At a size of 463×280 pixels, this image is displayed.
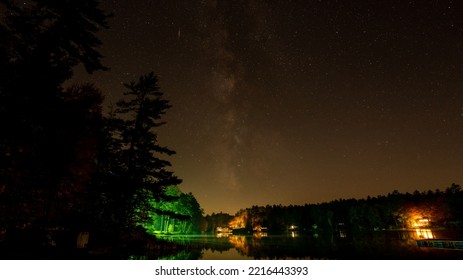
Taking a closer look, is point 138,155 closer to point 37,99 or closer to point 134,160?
point 134,160

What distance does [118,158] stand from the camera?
25.5 metres

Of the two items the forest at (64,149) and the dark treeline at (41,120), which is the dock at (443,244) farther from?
the dark treeline at (41,120)

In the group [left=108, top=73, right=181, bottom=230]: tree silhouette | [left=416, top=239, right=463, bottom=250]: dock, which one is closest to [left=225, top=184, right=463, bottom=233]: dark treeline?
[left=416, top=239, right=463, bottom=250]: dock

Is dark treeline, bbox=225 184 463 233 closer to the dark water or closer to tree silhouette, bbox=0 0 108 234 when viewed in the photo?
the dark water

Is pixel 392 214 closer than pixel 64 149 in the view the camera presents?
No

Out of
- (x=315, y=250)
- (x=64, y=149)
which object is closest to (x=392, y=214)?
(x=315, y=250)

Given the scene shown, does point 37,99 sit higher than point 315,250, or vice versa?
point 37,99

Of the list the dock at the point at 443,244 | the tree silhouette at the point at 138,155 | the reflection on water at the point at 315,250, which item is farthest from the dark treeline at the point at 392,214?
the tree silhouette at the point at 138,155

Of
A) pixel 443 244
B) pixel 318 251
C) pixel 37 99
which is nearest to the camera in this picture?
pixel 37 99

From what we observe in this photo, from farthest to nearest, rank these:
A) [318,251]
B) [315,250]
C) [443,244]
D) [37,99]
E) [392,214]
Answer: [392,214] → [443,244] → [315,250] → [318,251] → [37,99]

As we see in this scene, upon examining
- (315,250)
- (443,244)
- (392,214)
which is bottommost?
(315,250)

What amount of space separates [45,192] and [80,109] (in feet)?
15.4

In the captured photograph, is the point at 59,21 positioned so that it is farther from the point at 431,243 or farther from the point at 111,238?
the point at 431,243

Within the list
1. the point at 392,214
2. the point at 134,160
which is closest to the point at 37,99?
the point at 134,160
